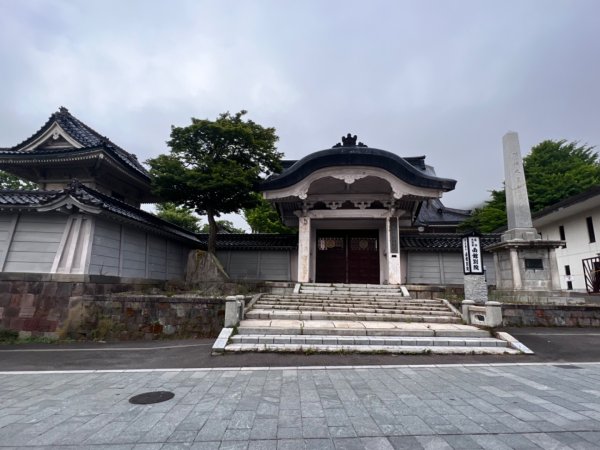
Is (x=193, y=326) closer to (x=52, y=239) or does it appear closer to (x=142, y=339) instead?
(x=142, y=339)

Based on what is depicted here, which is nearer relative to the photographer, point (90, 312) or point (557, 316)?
point (90, 312)

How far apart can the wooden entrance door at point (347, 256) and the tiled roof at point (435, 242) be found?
2117 mm

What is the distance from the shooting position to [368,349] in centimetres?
768

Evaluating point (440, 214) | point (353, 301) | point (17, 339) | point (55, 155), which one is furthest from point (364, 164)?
point (440, 214)

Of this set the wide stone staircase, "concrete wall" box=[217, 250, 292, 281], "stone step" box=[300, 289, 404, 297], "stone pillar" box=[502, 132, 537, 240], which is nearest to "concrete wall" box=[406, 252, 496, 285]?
"stone pillar" box=[502, 132, 537, 240]

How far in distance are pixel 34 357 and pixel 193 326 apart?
13.3ft

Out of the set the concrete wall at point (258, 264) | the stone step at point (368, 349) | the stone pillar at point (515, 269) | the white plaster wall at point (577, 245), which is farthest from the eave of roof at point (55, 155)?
the white plaster wall at point (577, 245)

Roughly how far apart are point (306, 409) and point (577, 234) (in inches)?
1037

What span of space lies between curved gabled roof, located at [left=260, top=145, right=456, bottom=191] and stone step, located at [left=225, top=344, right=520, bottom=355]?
849 centimetres

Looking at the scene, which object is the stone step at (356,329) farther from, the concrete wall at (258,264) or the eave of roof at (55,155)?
Result: the eave of roof at (55,155)

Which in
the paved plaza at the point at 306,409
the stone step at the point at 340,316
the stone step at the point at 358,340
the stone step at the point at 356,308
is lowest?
the paved plaza at the point at 306,409

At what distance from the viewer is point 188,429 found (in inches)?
143

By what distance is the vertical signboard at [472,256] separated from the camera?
10938 millimetres

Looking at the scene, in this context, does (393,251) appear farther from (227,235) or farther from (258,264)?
(227,235)
